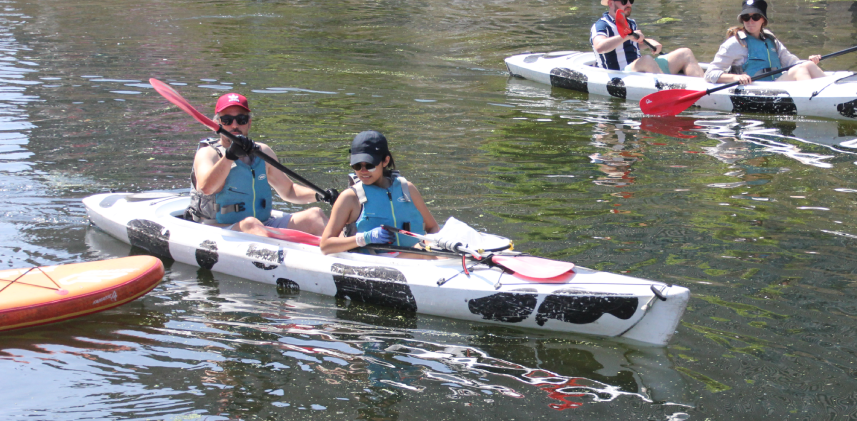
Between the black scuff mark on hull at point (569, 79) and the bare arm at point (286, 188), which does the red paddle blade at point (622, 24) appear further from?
the bare arm at point (286, 188)

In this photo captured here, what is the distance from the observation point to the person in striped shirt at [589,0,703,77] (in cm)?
981

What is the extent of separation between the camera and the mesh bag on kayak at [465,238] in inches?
180

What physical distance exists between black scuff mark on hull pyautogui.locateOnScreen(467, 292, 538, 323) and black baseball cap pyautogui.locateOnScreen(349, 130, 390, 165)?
1.00 meters

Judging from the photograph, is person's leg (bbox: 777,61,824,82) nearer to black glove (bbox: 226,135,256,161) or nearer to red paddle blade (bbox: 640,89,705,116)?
red paddle blade (bbox: 640,89,705,116)

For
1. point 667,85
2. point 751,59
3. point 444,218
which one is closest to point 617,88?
point 667,85

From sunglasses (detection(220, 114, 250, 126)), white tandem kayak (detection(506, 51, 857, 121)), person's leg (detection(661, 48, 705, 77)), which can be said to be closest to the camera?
sunglasses (detection(220, 114, 250, 126))

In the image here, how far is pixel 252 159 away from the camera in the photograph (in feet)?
17.3

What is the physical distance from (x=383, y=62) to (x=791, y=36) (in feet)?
27.5

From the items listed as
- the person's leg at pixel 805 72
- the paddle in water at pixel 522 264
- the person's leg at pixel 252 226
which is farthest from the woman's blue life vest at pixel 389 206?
the person's leg at pixel 805 72

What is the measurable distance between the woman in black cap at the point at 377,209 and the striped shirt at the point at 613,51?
6048 mm

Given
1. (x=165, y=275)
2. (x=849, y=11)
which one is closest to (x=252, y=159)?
(x=165, y=275)

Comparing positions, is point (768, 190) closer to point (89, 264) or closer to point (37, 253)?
point (89, 264)

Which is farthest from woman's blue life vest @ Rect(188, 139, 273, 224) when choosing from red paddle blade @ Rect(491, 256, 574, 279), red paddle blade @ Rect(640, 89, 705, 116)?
red paddle blade @ Rect(640, 89, 705, 116)

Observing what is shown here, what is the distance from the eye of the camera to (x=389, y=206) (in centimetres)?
472
